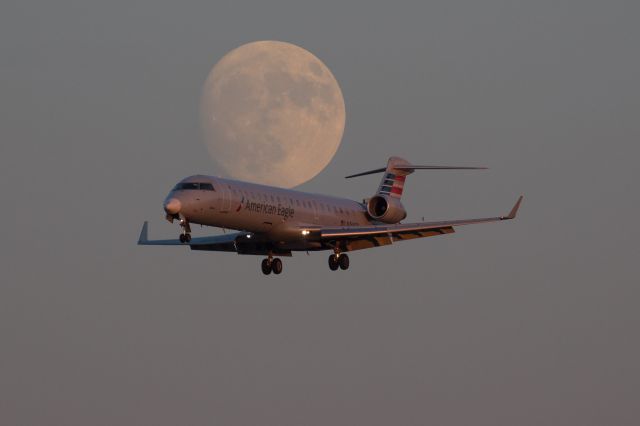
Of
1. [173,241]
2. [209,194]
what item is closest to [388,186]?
[173,241]

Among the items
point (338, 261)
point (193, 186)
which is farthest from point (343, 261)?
point (193, 186)

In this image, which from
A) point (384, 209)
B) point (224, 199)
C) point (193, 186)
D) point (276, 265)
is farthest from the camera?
point (384, 209)

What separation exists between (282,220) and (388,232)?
4.96m

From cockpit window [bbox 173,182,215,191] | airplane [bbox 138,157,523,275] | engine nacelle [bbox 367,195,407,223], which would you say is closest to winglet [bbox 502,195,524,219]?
airplane [bbox 138,157,523,275]

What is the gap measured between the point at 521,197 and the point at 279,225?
33.6ft

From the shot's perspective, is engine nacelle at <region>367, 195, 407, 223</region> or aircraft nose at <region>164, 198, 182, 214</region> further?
engine nacelle at <region>367, 195, 407, 223</region>

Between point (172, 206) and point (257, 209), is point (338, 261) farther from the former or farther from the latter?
point (172, 206)

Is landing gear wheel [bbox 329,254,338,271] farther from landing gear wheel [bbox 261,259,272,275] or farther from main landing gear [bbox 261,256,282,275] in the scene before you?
landing gear wheel [bbox 261,259,272,275]

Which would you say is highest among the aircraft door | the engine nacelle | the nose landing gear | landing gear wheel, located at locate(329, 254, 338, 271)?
the engine nacelle

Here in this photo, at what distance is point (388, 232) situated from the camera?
65750 mm

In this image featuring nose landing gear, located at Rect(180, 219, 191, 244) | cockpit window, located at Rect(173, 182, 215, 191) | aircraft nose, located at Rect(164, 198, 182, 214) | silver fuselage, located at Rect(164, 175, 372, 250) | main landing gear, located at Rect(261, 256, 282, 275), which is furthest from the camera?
main landing gear, located at Rect(261, 256, 282, 275)

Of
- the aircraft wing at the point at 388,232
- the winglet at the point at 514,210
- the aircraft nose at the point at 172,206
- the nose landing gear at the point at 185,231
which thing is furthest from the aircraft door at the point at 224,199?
the winglet at the point at 514,210

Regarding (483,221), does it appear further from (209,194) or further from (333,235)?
(209,194)

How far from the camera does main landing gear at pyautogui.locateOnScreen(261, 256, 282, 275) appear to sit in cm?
6744
